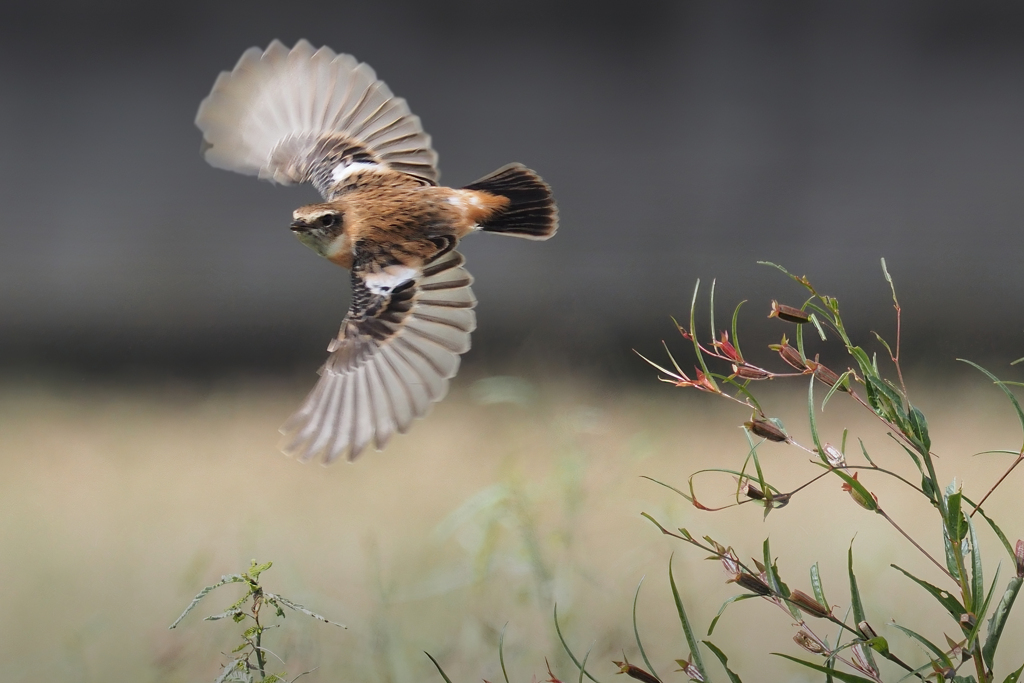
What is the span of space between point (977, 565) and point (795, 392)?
116cm

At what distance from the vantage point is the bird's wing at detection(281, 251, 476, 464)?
2.50ft

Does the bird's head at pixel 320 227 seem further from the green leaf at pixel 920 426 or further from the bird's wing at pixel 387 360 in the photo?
the green leaf at pixel 920 426

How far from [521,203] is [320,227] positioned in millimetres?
176

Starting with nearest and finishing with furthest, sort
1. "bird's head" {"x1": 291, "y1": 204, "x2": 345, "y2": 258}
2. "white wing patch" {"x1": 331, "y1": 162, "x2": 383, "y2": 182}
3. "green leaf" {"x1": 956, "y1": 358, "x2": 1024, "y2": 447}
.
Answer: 1. "green leaf" {"x1": 956, "y1": 358, "x2": 1024, "y2": 447}
2. "bird's head" {"x1": 291, "y1": 204, "x2": 345, "y2": 258}
3. "white wing patch" {"x1": 331, "y1": 162, "x2": 383, "y2": 182}

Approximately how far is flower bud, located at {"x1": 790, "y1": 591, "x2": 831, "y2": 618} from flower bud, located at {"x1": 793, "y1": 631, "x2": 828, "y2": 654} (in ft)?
0.03

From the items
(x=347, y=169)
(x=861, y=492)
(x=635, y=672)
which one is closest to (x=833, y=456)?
(x=861, y=492)

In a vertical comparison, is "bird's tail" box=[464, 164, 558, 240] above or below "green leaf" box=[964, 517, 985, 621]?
above

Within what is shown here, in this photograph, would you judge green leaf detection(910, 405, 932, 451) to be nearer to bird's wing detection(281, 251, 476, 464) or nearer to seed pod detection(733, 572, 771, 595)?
seed pod detection(733, 572, 771, 595)

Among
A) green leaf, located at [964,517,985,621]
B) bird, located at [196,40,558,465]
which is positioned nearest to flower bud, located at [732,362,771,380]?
green leaf, located at [964,517,985,621]

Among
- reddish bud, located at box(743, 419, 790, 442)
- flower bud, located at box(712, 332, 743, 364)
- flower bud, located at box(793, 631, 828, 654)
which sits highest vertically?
flower bud, located at box(712, 332, 743, 364)

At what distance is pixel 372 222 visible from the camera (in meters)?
0.76

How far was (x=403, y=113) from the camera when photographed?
92 cm

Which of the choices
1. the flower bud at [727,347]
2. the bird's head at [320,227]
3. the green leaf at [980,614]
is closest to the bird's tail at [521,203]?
the bird's head at [320,227]

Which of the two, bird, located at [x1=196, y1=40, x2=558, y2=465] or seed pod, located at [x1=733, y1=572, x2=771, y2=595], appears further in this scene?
bird, located at [x1=196, y1=40, x2=558, y2=465]
